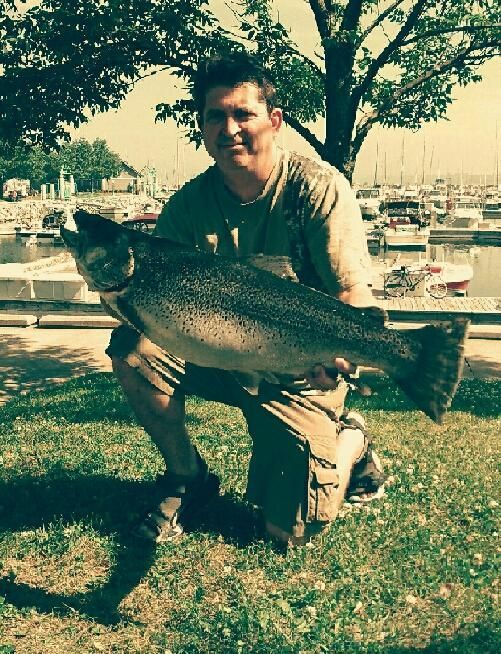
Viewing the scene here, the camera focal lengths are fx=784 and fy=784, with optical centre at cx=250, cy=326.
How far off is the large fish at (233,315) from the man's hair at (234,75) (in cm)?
104

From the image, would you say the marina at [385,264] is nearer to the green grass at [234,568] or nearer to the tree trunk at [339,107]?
the green grass at [234,568]

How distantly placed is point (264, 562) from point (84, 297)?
614 inches

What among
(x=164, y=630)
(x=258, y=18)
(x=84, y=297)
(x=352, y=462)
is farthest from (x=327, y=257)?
(x=84, y=297)

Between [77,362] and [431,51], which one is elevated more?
[431,51]

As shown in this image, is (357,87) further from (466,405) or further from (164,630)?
(164,630)

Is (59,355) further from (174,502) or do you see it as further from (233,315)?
(233,315)

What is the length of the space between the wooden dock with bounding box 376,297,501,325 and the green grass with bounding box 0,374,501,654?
35.6 feet

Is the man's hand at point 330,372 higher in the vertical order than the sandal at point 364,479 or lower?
higher

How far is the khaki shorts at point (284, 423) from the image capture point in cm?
443

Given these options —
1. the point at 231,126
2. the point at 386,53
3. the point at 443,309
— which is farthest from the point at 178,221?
the point at 443,309

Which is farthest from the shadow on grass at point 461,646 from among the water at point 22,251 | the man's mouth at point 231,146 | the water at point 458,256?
the water at point 22,251

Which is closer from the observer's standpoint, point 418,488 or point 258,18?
point 418,488

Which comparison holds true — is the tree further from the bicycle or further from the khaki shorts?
the bicycle

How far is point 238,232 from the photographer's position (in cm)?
446
